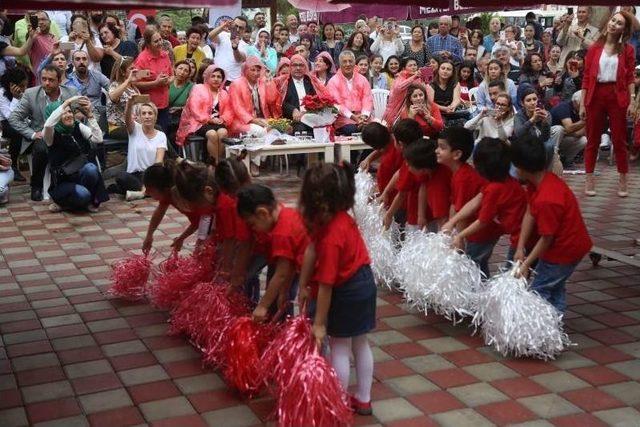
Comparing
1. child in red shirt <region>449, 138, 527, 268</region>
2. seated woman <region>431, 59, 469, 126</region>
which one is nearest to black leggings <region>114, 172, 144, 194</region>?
seated woman <region>431, 59, 469, 126</region>

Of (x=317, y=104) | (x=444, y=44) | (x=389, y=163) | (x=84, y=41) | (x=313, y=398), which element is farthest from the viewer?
(x=444, y=44)

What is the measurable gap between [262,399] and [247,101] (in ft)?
22.4

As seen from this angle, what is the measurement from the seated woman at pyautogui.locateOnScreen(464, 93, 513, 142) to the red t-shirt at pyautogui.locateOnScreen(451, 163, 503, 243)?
11.6 feet

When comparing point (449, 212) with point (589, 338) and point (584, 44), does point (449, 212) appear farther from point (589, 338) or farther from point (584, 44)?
point (584, 44)

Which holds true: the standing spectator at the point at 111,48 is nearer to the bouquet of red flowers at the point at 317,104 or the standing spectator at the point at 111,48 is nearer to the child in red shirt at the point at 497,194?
the bouquet of red flowers at the point at 317,104

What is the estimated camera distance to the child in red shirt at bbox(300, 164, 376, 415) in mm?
3512

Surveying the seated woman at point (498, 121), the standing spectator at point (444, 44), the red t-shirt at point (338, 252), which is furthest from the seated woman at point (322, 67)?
the red t-shirt at point (338, 252)

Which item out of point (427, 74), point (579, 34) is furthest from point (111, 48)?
point (579, 34)

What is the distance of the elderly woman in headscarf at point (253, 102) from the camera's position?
10.3 m

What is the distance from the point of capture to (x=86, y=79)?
10.2 meters

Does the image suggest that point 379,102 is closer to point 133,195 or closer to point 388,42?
point 388,42

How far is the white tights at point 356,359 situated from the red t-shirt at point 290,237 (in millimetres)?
405

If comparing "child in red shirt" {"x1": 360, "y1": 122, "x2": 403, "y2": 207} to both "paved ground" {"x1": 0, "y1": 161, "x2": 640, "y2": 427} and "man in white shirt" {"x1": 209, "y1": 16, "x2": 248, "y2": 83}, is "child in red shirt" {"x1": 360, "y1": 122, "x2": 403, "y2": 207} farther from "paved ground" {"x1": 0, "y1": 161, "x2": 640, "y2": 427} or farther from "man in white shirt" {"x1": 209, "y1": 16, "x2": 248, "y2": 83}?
"man in white shirt" {"x1": 209, "y1": 16, "x2": 248, "y2": 83}

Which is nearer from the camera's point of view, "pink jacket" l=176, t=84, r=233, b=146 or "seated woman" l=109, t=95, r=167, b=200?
"seated woman" l=109, t=95, r=167, b=200
